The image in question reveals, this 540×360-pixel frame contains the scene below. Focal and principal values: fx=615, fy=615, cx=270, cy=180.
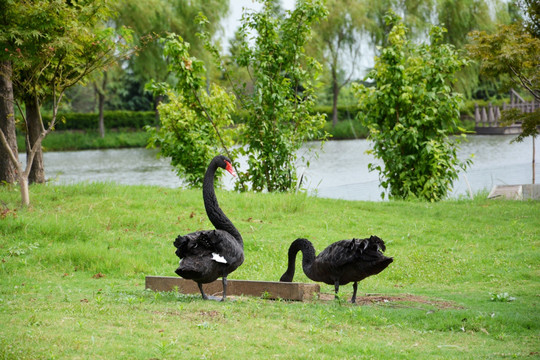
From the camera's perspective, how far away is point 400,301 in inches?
299

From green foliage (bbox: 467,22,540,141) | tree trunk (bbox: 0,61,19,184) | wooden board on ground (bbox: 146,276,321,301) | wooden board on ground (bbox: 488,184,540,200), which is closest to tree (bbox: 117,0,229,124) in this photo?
tree trunk (bbox: 0,61,19,184)

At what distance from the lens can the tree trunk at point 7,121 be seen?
46.7 feet

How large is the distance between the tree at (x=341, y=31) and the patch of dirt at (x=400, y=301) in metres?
39.4

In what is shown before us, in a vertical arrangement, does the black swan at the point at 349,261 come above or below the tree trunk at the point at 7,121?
below

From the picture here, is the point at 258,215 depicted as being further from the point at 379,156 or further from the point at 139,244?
the point at 379,156

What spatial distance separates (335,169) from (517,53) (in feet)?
51.9

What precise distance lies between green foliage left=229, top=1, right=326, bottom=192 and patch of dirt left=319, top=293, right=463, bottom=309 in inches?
358

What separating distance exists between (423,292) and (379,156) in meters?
9.40

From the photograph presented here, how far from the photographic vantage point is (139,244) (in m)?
11.7

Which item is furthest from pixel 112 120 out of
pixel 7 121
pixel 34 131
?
pixel 7 121

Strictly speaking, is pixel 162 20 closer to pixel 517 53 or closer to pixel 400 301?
pixel 517 53

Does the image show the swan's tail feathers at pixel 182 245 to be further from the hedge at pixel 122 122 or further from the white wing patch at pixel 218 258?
the hedge at pixel 122 122

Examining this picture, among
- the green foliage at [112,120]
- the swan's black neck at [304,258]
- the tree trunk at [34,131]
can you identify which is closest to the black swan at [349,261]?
the swan's black neck at [304,258]

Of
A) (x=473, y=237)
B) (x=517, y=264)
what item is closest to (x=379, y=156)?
(x=473, y=237)
